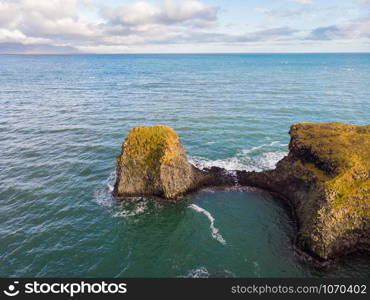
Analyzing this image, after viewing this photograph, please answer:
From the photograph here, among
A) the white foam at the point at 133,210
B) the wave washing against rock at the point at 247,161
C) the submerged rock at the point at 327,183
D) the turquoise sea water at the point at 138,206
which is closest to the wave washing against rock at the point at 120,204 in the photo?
the white foam at the point at 133,210

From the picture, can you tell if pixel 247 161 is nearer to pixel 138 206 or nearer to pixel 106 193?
pixel 138 206

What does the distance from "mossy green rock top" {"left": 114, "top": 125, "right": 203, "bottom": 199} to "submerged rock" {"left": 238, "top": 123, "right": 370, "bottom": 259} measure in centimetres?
916

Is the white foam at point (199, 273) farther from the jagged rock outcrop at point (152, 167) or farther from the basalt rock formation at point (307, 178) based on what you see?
the jagged rock outcrop at point (152, 167)

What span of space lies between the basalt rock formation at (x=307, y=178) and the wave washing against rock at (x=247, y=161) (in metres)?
3.35

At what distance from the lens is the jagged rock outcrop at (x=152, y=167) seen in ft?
112

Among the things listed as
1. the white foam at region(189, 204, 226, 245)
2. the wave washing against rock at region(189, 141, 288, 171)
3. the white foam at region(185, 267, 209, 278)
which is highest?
the wave washing against rock at region(189, 141, 288, 171)

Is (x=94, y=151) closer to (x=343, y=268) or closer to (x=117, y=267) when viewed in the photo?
(x=117, y=267)

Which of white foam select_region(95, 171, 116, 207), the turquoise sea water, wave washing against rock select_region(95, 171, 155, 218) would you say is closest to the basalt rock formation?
wave washing against rock select_region(95, 171, 155, 218)

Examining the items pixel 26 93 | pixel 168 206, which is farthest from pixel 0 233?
pixel 26 93

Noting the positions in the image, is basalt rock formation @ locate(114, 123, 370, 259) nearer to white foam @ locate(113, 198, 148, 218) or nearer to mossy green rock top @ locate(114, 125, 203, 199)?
mossy green rock top @ locate(114, 125, 203, 199)

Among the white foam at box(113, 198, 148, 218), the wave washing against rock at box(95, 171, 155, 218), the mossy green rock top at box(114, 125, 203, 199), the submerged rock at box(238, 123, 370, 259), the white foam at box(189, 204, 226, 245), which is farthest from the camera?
the mossy green rock top at box(114, 125, 203, 199)

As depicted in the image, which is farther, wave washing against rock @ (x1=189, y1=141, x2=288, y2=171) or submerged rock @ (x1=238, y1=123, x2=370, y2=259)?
wave washing against rock @ (x1=189, y1=141, x2=288, y2=171)

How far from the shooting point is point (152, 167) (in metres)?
34.4

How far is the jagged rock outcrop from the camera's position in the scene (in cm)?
3419
